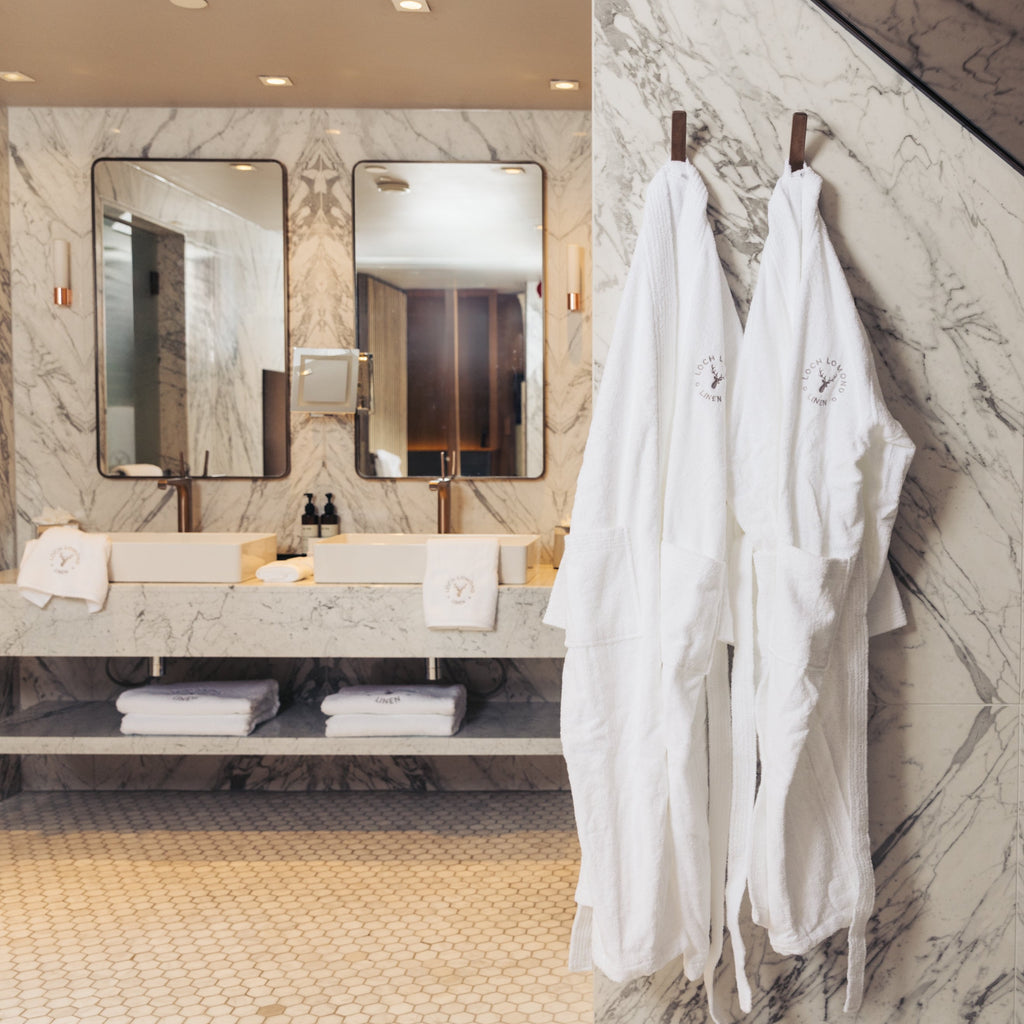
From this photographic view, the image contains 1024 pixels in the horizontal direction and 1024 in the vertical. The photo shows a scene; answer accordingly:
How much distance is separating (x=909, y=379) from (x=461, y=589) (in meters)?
1.48

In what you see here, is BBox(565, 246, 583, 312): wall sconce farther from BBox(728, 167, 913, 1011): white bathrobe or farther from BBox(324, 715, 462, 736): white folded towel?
BBox(728, 167, 913, 1011): white bathrobe

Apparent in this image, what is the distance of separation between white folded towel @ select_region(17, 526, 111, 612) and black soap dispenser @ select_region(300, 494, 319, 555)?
656 millimetres

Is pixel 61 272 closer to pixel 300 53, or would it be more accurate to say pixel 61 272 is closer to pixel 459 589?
pixel 300 53

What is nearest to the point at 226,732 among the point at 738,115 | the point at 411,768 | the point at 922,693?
the point at 411,768

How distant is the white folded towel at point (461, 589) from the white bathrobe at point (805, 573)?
51.9 inches

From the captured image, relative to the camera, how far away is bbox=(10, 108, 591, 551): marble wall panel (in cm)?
336

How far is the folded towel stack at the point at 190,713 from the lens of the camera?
2934 mm

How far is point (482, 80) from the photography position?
9.96 ft

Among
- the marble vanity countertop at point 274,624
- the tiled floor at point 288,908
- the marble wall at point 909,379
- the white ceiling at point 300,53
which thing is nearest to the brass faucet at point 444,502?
the marble vanity countertop at point 274,624

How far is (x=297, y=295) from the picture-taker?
3.41 meters

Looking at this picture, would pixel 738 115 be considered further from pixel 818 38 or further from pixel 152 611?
pixel 152 611

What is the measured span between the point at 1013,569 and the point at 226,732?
7.07ft

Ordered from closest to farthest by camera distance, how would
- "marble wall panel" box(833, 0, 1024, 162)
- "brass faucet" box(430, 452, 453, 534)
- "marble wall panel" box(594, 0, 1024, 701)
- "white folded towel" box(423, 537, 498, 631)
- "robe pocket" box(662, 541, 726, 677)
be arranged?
"marble wall panel" box(833, 0, 1024, 162) → "robe pocket" box(662, 541, 726, 677) → "marble wall panel" box(594, 0, 1024, 701) → "white folded towel" box(423, 537, 498, 631) → "brass faucet" box(430, 452, 453, 534)

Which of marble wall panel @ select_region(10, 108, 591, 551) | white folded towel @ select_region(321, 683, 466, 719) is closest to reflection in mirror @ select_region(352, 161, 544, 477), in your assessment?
marble wall panel @ select_region(10, 108, 591, 551)
